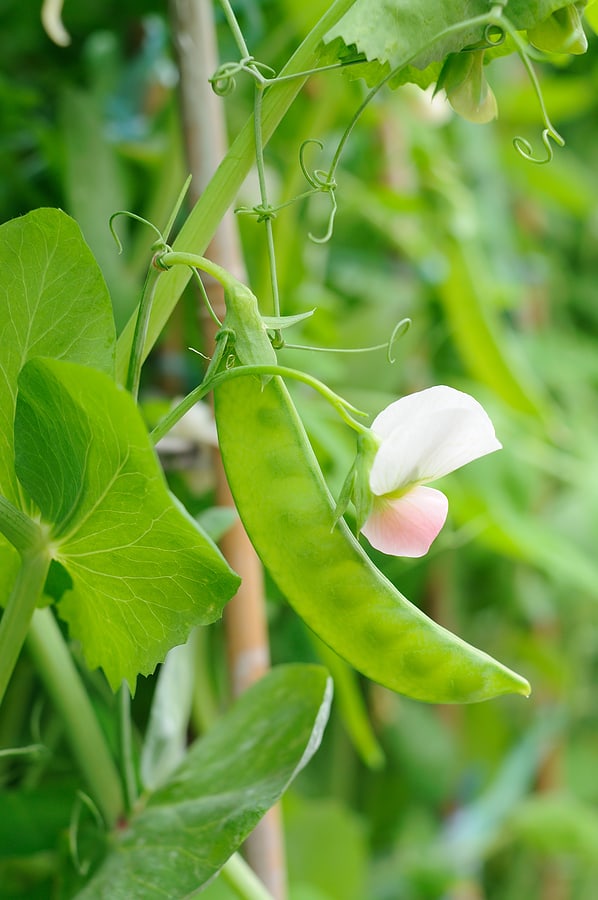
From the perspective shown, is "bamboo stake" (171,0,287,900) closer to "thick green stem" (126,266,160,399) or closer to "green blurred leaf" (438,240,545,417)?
"thick green stem" (126,266,160,399)

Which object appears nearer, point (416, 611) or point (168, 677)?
point (416, 611)

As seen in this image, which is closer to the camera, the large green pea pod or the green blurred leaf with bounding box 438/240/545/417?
the large green pea pod

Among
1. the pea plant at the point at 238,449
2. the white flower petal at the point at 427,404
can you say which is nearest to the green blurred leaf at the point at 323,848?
the pea plant at the point at 238,449

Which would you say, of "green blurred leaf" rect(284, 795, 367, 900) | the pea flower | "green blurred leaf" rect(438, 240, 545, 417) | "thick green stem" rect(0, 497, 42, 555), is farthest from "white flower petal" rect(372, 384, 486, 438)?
"green blurred leaf" rect(438, 240, 545, 417)

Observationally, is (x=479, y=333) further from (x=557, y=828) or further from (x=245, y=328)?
(x=245, y=328)

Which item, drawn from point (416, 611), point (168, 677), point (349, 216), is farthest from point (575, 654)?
point (416, 611)

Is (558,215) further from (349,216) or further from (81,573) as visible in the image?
(81,573)
